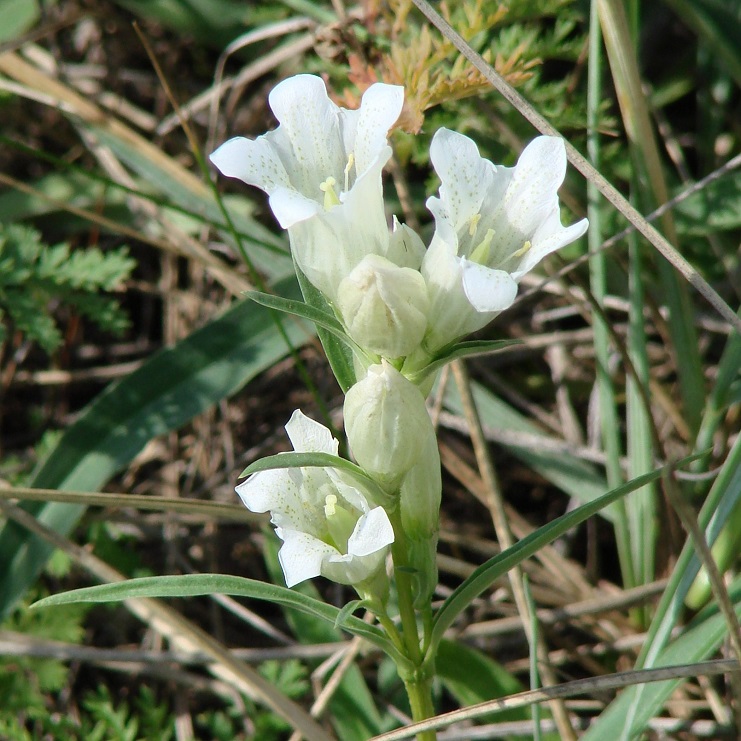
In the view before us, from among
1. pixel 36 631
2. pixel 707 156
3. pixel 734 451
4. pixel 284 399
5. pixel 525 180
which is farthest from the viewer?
pixel 284 399

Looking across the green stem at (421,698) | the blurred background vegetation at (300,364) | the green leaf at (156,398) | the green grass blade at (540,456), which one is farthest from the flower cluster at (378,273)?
the green grass blade at (540,456)

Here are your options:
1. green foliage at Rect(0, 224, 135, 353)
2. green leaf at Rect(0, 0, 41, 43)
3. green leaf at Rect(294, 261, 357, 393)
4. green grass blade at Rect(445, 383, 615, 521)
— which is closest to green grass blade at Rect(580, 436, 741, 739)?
green grass blade at Rect(445, 383, 615, 521)

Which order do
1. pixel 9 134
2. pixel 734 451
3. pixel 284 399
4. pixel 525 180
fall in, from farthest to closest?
pixel 9 134 < pixel 284 399 < pixel 734 451 < pixel 525 180

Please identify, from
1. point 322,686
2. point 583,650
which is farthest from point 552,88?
point 322,686

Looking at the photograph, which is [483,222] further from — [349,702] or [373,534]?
[349,702]

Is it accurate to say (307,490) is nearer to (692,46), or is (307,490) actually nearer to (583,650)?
(583,650)

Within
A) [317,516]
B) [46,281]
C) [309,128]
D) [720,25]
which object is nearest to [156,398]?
[46,281]

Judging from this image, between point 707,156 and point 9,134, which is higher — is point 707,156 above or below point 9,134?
below

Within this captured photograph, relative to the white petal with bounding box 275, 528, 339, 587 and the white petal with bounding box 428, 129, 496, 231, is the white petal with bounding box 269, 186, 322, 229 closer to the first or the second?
the white petal with bounding box 428, 129, 496, 231
